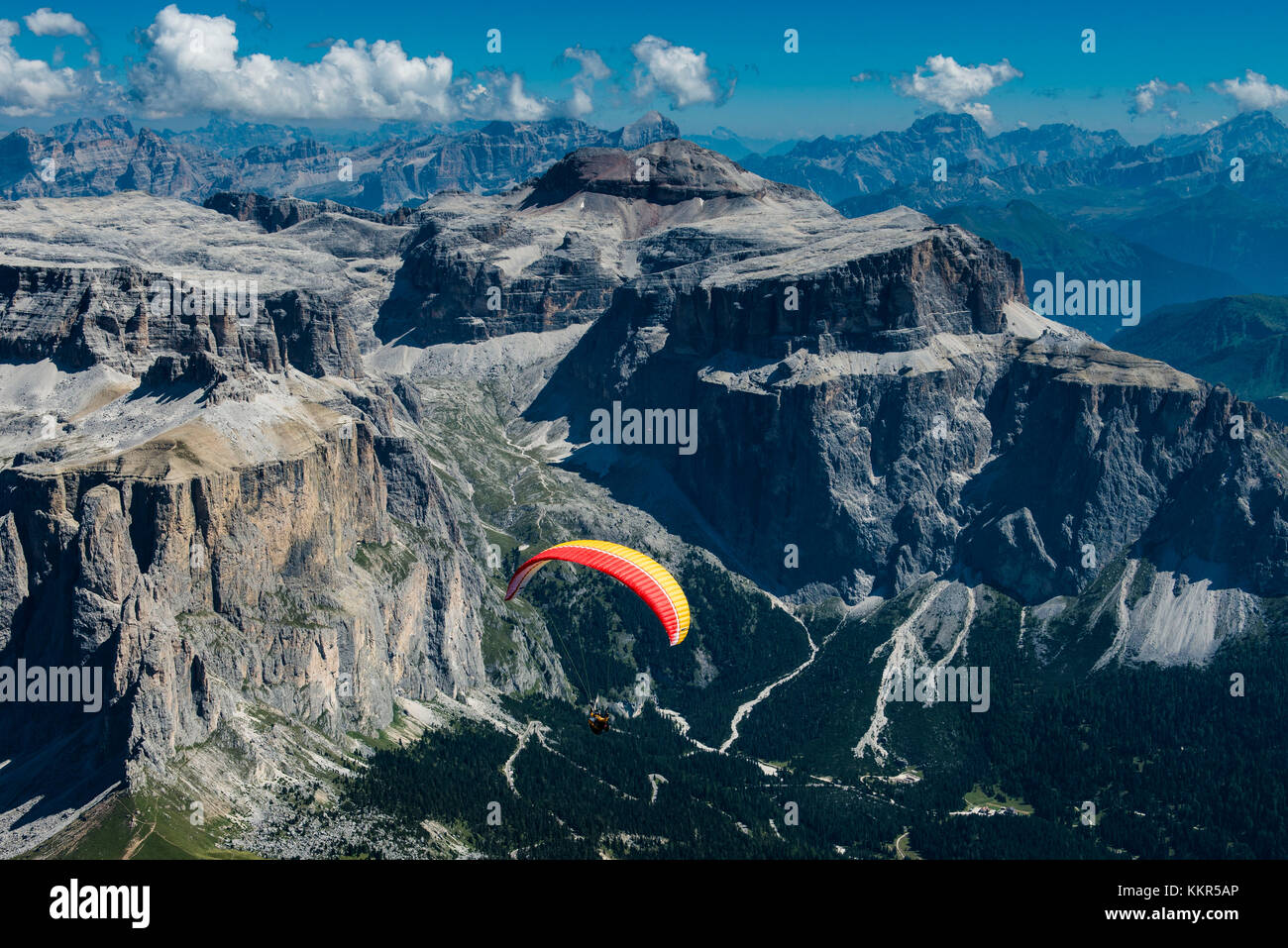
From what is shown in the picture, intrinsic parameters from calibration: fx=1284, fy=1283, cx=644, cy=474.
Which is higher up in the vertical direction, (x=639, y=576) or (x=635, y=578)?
(x=639, y=576)

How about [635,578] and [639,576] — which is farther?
[639,576]

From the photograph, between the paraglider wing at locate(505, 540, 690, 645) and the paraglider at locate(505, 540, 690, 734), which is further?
the paraglider wing at locate(505, 540, 690, 645)

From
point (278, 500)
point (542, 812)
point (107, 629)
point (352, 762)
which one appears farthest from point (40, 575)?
point (542, 812)

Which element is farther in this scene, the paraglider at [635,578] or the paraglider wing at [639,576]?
the paraglider wing at [639,576]
